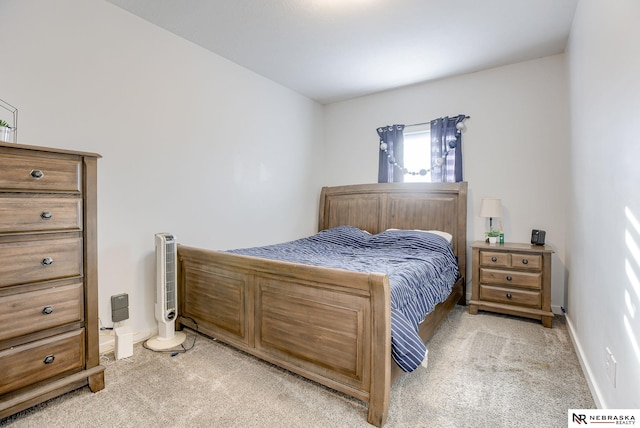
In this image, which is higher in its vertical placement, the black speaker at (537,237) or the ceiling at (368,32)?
the ceiling at (368,32)

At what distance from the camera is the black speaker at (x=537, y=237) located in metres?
3.15

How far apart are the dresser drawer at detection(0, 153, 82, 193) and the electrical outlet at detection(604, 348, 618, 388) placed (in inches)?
111

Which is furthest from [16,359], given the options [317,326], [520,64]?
[520,64]

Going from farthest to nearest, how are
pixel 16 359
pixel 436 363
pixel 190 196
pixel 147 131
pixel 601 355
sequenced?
pixel 190 196 < pixel 147 131 < pixel 436 363 < pixel 601 355 < pixel 16 359

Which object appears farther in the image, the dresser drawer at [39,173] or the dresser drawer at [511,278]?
the dresser drawer at [511,278]

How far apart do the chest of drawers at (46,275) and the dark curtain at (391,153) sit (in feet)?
10.5

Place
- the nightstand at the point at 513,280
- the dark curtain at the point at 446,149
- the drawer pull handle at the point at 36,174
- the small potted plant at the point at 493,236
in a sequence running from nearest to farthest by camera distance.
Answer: the drawer pull handle at the point at 36,174 < the nightstand at the point at 513,280 < the small potted plant at the point at 493,236 < the dark curtain at the point at 446,149

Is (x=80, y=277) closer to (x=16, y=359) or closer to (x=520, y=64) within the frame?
(x=16, y=359)

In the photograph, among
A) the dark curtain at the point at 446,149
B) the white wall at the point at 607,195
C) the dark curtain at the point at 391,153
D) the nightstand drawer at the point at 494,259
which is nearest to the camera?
the white wall at the point at 607,195

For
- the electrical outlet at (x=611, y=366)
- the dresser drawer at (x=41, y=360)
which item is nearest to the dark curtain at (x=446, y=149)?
the electrical outlet at (x=611, y=366)

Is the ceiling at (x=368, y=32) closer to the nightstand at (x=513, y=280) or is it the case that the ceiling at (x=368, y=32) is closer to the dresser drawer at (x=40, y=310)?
the nightstand at (x=513, y=280)

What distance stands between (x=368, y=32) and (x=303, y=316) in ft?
7.92

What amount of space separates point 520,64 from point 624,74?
235 centimetres

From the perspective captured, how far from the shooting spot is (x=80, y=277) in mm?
1765
